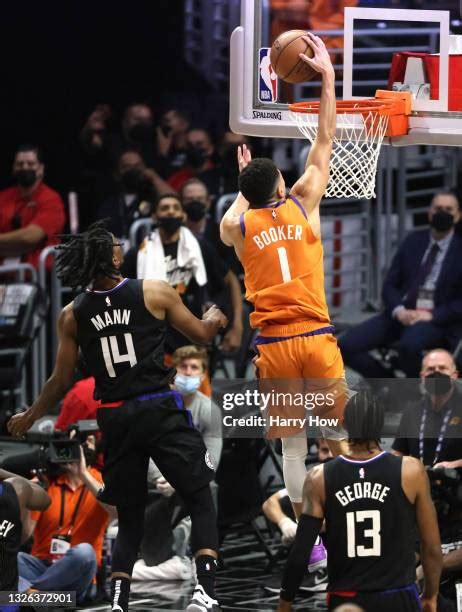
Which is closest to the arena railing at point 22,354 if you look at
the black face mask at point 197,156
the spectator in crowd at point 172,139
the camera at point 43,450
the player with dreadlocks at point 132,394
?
the camera at point 43,450

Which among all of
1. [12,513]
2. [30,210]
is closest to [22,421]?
[12,513]

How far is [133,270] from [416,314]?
248 centimetres

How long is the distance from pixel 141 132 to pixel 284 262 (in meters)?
7.15

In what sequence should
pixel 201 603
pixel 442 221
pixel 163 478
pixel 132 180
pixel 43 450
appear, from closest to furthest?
pixel 201 603 < pixel 43 450 < pixel 163 478 < pixel 442 221 < pixel 132 180

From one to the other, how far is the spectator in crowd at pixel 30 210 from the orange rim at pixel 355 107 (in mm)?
4750

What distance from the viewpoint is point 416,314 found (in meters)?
12.7

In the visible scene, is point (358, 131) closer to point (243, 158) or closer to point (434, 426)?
point (243, 158)

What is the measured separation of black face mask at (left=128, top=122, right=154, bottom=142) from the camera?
15.2 m

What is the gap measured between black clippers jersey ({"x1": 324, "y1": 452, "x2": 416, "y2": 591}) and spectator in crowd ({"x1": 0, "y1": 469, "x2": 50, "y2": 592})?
208 centimetres

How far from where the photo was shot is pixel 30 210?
44.3 feet

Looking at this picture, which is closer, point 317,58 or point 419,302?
point 317,58

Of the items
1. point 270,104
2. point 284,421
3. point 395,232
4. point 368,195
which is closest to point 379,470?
point 284,421

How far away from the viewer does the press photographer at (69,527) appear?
9797 millimetres

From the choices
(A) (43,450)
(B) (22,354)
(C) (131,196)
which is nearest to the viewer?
(A) (43,450)
